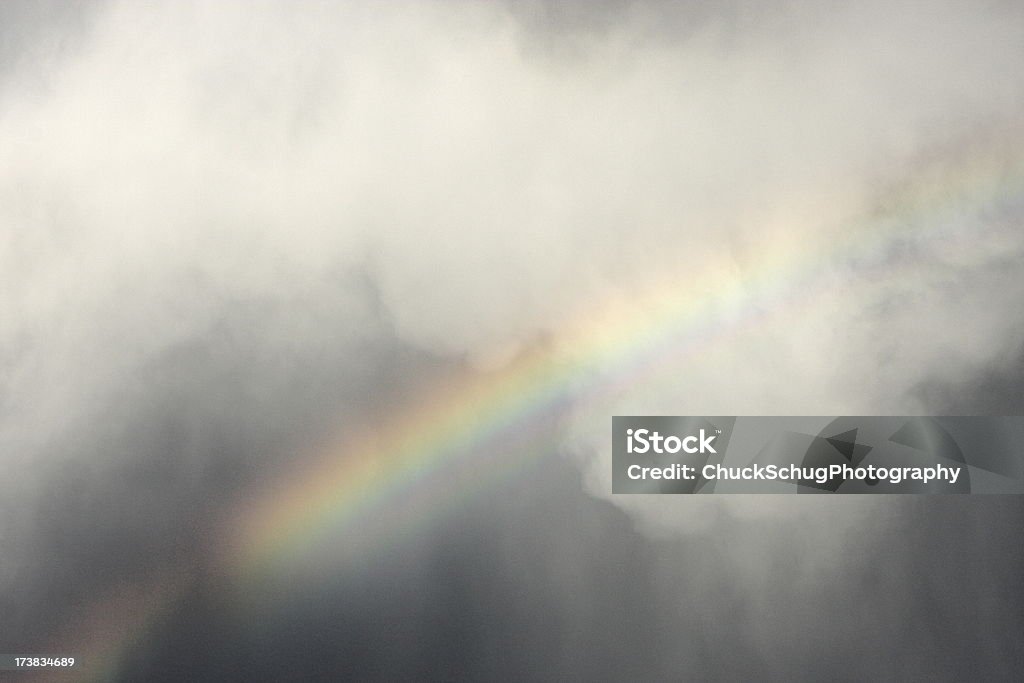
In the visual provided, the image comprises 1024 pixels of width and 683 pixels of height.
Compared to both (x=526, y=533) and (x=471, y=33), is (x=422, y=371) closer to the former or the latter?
(x=526, y=533)

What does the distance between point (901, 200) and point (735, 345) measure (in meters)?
0.89

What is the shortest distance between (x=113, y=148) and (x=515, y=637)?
2.59 metres

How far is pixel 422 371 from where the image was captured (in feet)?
13.0

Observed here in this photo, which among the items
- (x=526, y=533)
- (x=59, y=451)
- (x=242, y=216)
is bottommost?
(x=526, y=533)

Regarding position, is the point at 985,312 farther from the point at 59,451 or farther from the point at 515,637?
the point at 59,451

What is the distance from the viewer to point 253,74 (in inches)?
160

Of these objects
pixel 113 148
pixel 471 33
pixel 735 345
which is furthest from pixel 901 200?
pixel 113 148

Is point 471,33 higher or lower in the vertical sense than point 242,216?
higher

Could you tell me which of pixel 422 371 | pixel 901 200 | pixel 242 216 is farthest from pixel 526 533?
pixel 901 200

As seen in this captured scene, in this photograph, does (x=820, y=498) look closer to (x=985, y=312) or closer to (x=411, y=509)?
(x=985, y=312)

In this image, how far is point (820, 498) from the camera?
3836mm

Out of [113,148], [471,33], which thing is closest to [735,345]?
[471,33]

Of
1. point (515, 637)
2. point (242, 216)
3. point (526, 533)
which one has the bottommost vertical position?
point (515, 637)

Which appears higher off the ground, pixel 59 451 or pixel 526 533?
pixel 59 451
